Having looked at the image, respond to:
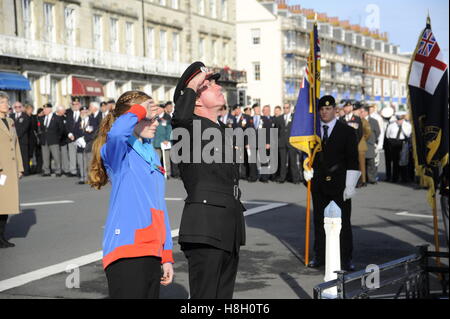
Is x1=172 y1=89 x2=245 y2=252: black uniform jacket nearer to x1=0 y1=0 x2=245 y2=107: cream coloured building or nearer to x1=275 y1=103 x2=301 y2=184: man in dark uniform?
x1=275 y1=103 x2=301 y2=184: man in dark uniform

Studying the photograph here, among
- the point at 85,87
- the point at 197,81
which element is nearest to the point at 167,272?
the point at 197,81

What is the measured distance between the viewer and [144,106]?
3.94m

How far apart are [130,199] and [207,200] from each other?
52cm

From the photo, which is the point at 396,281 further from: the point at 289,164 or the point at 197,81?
the point at 289,164

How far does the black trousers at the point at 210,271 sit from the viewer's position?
4168 mm

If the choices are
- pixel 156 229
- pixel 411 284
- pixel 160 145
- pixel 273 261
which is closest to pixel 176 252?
pixel 273 261

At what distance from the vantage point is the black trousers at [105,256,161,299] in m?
3.91

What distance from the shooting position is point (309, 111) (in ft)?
26.7

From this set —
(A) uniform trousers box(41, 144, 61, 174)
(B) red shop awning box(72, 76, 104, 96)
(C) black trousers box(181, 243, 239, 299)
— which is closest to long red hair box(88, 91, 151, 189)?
(C) black trousers box(181, 243, 239, 299)

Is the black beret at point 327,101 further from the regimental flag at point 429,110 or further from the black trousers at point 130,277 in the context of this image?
the black trousers at point 130,277

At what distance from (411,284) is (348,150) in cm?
256

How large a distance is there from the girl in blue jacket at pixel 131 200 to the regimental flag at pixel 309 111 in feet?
13.0

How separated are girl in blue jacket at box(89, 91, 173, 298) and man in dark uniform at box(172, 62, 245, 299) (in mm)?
194
